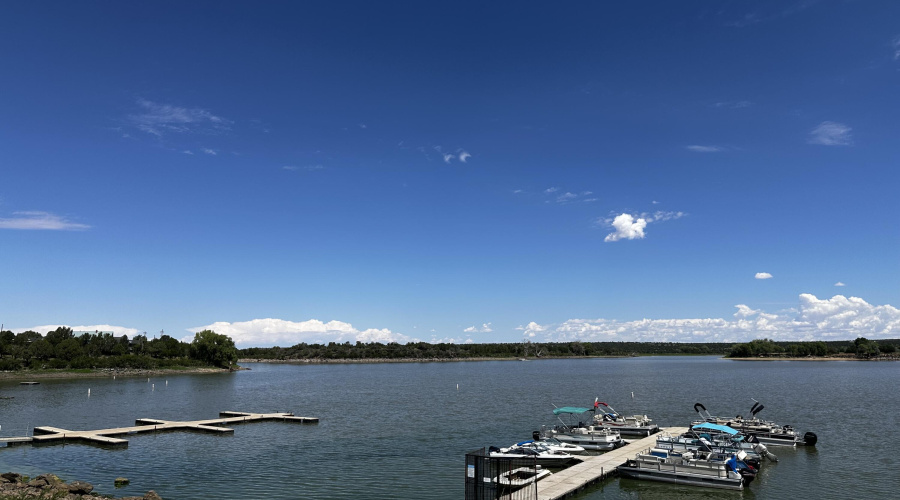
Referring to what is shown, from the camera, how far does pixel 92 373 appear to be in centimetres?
15912

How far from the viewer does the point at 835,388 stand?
11281cm

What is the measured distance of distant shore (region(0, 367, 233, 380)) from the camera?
142 m

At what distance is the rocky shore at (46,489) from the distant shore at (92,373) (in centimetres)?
13568

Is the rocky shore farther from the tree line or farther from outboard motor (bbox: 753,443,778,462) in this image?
the tree line

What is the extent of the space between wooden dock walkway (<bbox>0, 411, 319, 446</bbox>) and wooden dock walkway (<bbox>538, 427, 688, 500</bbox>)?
125 feet

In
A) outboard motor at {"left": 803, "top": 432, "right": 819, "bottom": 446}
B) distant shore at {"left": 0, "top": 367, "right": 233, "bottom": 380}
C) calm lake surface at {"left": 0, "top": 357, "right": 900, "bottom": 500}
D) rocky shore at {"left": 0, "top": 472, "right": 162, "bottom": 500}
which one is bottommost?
distant shore at {"left": 0, "top": 367, "right": 233, "bottom": 380}

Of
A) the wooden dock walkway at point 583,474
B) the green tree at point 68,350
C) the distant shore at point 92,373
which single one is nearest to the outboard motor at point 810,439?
the wooden dock walkway at point 583,474

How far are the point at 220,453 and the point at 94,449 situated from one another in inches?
465

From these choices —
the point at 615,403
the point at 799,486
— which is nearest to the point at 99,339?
the point at 615,403

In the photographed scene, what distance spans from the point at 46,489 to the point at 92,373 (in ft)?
505

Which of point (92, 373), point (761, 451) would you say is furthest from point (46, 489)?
point (92, 373)

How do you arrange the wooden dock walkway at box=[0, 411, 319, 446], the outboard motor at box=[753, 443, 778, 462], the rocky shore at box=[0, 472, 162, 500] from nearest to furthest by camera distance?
the rocky shore at box=[0, 472, 162, 500] < the outboard motor at box=[753, 443, 778, 462] < the wooden dock walkway at box=[0, 411, 319, 446]

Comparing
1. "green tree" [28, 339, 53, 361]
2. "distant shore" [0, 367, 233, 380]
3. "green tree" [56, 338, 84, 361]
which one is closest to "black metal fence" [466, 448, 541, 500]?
"distant shore" [0, 367, 233, 380]

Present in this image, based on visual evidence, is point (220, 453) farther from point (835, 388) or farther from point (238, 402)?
point (835, 388)
